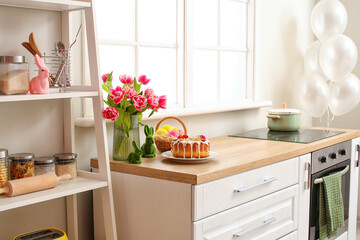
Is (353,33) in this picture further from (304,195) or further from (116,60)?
(116,60)

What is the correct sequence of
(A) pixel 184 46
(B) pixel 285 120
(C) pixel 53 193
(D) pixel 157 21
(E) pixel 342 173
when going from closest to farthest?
(C) pixel 53 193
(D) pixel 157 21
(A) pixel 184 46
(E) pixel 342 173
(B) pixel 285 120

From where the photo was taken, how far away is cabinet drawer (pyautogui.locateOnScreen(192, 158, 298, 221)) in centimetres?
203

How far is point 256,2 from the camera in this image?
11.6 feet

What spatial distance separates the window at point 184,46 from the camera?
102 inches

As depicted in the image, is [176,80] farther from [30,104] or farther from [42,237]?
[42,237]

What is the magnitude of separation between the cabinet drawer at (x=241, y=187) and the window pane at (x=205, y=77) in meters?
0.80

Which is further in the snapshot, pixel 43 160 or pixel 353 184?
pixel 353 184

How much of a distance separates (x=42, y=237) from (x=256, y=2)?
232 centimetres

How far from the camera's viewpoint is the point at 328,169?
9.96 feet

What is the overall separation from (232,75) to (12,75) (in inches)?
79.1

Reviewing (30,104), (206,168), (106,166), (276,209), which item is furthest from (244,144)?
(30,104)

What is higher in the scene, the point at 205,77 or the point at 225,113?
the point at 205,77

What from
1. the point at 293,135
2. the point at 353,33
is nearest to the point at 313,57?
the point at 353,33

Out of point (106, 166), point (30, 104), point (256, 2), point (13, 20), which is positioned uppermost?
point (256, 2)
